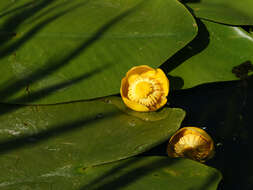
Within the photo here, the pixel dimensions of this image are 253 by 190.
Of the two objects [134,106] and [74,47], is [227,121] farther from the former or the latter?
[74,47]

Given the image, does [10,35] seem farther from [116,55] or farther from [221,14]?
[221,14]

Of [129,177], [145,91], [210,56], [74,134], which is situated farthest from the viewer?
[210,56]

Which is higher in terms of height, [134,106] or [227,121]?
[134,106]

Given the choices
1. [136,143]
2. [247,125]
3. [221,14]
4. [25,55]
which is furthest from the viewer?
[221,14]

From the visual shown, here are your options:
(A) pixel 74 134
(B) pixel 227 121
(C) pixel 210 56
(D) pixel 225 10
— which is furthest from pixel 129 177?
(D) pixel 225 10

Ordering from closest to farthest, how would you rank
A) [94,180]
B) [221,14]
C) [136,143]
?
[94,180] → [136,143] → [221,14]

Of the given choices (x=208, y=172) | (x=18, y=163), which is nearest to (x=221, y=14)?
(x=208, y=172)

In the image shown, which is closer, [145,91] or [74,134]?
[74,134]
